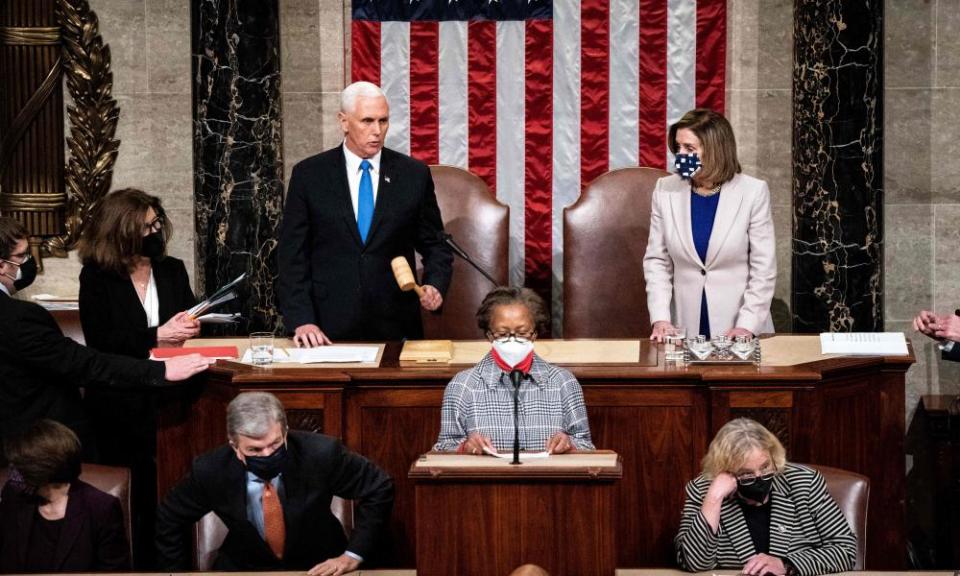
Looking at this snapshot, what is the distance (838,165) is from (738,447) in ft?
11.1

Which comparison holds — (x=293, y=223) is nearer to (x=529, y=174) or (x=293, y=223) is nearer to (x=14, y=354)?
(x=14, y=354)

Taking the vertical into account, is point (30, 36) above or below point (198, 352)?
above

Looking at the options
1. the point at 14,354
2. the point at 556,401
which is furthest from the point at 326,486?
the point at 14,354

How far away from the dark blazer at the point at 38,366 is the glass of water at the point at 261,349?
0.35 meters

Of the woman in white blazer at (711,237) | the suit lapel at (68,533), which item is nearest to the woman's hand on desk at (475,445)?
the suit lapel at (68,533)

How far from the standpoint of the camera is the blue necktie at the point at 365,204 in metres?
6.11

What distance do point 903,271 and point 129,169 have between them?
4213mm

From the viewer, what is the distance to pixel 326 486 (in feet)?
14.5

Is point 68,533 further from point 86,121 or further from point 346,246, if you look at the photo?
point 86,121

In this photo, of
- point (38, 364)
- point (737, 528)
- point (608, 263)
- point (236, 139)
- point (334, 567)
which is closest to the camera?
point (334, 567)

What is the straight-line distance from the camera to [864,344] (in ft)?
18.3

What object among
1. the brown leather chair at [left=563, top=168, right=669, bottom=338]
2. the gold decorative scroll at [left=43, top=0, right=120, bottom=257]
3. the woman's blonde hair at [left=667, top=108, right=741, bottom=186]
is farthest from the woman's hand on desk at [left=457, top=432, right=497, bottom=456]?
the gold decorative scroll at [left=43, top=0, right=120, bottom=257]

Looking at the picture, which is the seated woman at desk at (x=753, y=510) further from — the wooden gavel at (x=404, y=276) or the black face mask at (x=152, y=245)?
the black face mask at (x=152, y=245)

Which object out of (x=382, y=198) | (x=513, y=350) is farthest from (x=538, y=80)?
(x=513, y=350)
